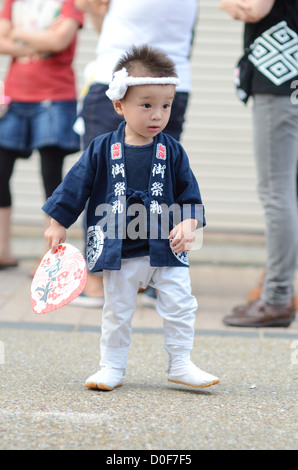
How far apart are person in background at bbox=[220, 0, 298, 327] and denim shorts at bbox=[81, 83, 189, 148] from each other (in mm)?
347

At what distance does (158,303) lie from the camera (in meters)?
2.96

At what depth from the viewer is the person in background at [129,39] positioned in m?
4.07

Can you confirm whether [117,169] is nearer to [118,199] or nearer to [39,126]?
[118,199]

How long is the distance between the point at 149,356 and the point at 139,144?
1.07 meters

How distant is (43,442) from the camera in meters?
2.39

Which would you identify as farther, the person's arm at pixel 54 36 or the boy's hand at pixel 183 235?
the person's arm at pixel 54 36

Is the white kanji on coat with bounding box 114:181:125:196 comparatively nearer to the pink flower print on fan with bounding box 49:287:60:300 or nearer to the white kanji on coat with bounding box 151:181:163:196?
the white kanji on coat with bounding box 151:181:163:196

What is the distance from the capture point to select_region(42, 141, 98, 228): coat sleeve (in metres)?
2.90

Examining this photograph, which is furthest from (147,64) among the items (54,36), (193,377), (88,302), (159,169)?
(54,36)

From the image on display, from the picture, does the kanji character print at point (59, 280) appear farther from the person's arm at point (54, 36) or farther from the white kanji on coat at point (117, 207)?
the person's arm at point (54, 36)

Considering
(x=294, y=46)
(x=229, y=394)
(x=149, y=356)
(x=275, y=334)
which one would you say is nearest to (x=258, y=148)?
(x=294, y=46)

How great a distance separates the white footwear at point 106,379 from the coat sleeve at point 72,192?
570 millimetres

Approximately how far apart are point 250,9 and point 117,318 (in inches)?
71.6

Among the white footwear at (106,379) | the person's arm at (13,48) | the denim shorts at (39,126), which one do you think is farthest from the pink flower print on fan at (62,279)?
the person's arm at (13,48)
